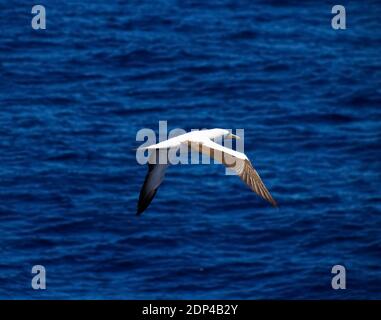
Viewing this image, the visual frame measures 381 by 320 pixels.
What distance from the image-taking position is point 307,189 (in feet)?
119

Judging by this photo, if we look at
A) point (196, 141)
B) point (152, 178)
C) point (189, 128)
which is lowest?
point (152, 178)

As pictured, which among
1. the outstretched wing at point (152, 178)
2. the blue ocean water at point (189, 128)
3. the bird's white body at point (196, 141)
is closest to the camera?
the bird's white body at point (196, 141)

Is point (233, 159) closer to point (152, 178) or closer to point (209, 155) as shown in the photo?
point (209, 155)

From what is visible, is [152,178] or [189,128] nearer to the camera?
[152,178]

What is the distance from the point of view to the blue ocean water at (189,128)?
103 feet

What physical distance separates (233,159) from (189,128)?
19.0m

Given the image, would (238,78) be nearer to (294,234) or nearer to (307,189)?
(307,189)

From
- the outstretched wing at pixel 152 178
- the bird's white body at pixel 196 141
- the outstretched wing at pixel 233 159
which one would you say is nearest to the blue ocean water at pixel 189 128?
the outstretched wing at pixel 152 178

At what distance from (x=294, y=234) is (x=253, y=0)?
17384 millimetres

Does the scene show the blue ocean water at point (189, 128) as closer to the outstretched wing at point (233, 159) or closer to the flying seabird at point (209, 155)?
the flying seabird at point (209, 155)

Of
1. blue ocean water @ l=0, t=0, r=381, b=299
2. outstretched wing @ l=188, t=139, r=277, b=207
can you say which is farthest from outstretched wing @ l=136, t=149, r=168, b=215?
blue ocean water @ l=0, t=0, r=381, b=299

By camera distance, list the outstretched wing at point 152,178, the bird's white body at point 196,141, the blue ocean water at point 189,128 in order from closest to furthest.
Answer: the bird's white body at point 196,141 → the outstretched wing at point 152,178 → the blue ocean water at point 189,128

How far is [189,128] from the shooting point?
37.9 m

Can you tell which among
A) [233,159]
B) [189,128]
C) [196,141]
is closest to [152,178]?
[233,159]
